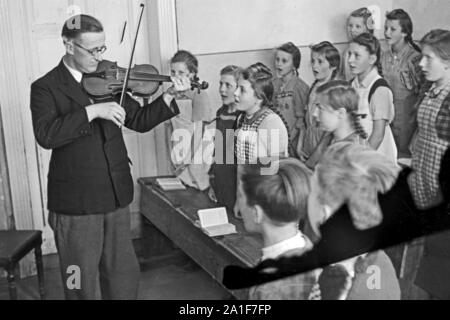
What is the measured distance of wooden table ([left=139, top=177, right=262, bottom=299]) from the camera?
275 centimetres

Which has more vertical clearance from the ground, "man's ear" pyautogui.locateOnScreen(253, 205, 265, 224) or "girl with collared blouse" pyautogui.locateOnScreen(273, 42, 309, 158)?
"girl with collared blouse" pyautogui.locateOnScreen(273, 42, 309, 158)

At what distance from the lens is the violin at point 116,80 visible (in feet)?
8.38

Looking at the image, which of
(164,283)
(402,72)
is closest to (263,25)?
(402,72)

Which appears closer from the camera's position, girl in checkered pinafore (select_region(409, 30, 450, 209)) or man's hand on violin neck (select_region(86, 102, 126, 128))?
man's hand on violin neck (select_region(86, 102, 126, 128))

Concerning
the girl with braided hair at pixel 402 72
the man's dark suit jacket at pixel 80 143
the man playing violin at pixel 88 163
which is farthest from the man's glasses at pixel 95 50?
the girl with braided hair at pixel 402 72

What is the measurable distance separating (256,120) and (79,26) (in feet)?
2.85

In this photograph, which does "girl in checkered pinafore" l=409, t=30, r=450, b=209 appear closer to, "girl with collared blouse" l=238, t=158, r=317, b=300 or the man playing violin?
"girl with collared blouse" l=238, t=158, r=317, b=300

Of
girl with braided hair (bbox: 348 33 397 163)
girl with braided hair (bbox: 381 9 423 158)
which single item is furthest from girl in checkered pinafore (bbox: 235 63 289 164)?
girl with braided hair (bbox: 381 9 423 158)

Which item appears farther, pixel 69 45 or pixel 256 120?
pixel 256 120

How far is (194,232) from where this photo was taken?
2.85 meters

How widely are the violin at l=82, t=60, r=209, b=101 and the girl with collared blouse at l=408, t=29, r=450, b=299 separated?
123 cm

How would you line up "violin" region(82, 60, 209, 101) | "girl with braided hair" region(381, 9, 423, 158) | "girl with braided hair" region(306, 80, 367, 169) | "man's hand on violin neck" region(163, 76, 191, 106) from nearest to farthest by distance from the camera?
1. "violin" region(82, 60, 209, 101)
2. "man's hand on violin neck" region(163, 76, 191, 106)
3. "girl with braided hair" region(306, 80, 367, 169)
4. "girl with braided hair" region(381, 9, 423, 158)

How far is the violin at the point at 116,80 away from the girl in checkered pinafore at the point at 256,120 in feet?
1.42

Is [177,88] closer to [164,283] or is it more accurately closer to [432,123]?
[164,283]
